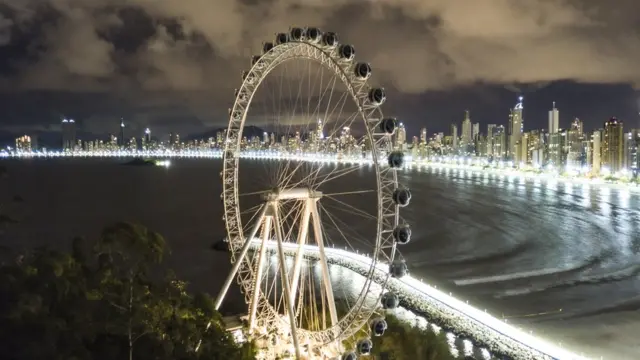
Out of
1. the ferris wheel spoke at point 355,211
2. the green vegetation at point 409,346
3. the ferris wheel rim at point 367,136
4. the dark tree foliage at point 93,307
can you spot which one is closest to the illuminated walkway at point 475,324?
the green vegetation at point 409,346

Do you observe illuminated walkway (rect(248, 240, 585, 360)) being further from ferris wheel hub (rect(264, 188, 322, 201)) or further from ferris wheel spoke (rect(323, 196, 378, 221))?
ferris wheel hub (rect(264, 188, 322, 201))

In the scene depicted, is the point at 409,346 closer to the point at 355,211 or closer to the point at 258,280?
the point at 258,280

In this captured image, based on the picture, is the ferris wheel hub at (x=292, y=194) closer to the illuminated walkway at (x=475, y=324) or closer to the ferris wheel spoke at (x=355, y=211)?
the ferris wheel spoke at (x=355, y=211)

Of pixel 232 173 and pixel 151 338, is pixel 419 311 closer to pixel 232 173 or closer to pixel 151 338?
pixel 232 173

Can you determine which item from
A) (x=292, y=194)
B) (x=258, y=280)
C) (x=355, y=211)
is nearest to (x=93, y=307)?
(x=292, y=194)

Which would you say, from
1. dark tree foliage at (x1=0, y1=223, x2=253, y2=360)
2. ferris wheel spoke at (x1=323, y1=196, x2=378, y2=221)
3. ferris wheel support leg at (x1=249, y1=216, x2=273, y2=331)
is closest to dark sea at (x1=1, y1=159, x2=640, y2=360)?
dark tree foliage at (x1=0, y1=223, x2=253, y2=360)

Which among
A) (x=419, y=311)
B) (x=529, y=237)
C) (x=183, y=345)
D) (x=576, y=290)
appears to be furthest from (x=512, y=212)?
(x=183, y=345)

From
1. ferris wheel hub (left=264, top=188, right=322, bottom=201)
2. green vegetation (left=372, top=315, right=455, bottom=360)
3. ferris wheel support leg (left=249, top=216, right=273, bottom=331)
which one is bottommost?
green vegetation (left=372, top=315, right=455, bottom=360)
